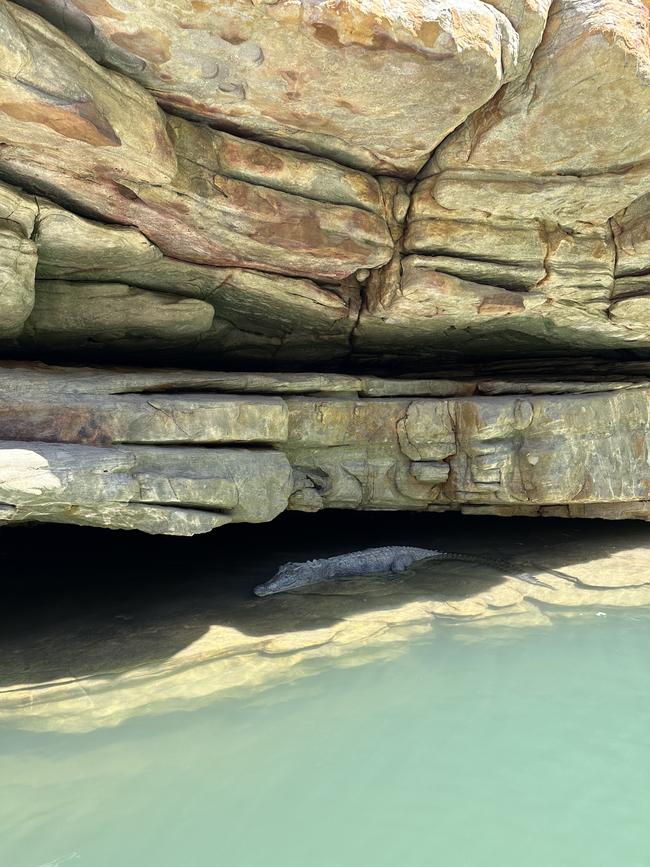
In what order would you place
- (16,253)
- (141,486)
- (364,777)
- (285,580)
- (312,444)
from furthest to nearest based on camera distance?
(312,444)
(285,580)
(141,486)
(16,253)
(364,777)

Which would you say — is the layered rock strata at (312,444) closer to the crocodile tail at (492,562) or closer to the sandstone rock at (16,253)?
the crocodile tail at (492,562)

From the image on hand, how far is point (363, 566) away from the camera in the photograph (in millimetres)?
11359

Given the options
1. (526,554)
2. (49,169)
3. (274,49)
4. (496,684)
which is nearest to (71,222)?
(49,169)

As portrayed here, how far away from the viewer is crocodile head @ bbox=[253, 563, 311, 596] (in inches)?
400

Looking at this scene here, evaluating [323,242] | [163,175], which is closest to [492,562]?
[323,242]

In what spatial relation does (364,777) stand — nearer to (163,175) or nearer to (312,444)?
(312,444)

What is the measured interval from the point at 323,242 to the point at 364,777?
687 centimetres

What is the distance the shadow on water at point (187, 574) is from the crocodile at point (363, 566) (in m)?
0.37

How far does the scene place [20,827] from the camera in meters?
4.90

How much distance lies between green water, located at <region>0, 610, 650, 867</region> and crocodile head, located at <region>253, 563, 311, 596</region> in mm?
3036

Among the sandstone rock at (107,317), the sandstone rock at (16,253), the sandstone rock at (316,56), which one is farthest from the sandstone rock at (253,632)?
the sandstone rock at (316,56)

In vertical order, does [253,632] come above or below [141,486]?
below

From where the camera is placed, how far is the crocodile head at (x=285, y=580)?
1016cm

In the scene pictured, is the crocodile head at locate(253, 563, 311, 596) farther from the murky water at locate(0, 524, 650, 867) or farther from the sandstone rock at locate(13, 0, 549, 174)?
the sandstone rock at locate(13, 0, 549, 174)
